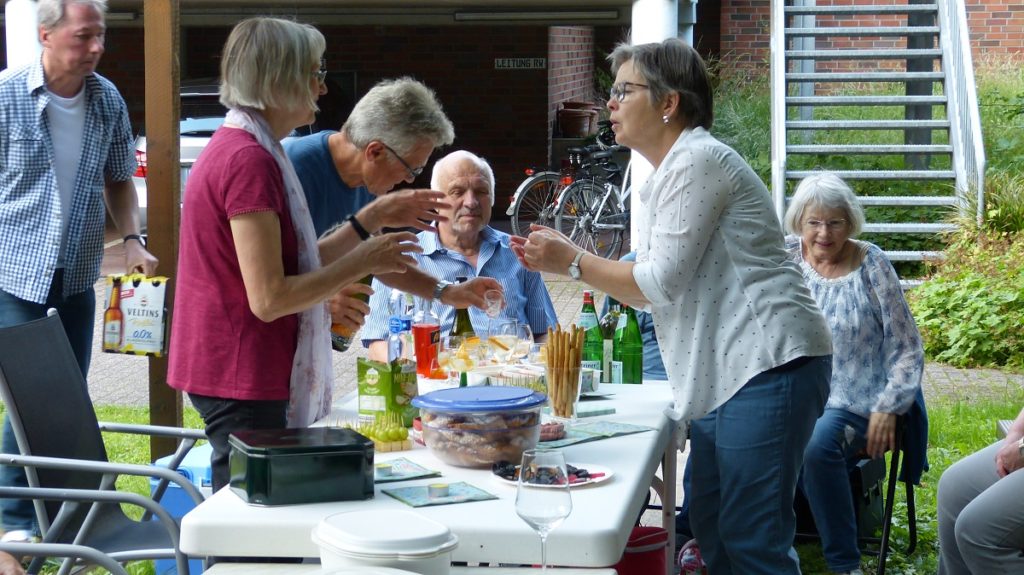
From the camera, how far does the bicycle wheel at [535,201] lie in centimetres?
1200

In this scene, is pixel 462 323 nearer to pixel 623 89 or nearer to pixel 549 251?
pixel 549 251

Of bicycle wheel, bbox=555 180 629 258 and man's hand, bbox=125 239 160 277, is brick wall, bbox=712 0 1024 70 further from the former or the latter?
man's hand, bbox=125 239 160 277

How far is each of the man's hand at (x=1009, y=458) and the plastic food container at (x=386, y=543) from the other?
6.33ft

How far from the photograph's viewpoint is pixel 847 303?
4.21 metres

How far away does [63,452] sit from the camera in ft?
10.3

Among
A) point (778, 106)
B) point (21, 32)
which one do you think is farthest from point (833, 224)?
point (778, 106)

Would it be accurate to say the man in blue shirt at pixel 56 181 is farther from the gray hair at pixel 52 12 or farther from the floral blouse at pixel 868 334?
the floral blouse at pixel 868 334

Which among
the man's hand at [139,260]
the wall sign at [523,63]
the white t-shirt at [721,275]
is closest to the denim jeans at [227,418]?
the white t-shirt at [721,275]

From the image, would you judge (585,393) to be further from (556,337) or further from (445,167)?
(445,167)

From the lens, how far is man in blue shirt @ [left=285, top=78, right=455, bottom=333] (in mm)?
3203

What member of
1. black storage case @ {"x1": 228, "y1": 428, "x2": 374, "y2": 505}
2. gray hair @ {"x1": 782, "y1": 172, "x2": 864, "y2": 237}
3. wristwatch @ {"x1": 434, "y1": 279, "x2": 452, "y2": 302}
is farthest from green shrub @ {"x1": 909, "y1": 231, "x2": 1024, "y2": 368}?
black storage case @ {"x1": 228, "y1": 428, "x2": 374, "y2": 505}

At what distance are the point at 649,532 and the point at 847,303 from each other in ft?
5.10

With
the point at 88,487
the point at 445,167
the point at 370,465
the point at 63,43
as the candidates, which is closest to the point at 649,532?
the point at 370,465

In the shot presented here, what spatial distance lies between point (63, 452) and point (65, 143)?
4.44ft
